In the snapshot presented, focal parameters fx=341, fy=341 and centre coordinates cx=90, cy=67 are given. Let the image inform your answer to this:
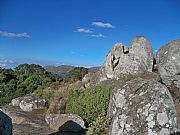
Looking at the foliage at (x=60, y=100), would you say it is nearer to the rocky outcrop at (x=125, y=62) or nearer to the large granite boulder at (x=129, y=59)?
the rocky outcrop at (x=125, y=62)

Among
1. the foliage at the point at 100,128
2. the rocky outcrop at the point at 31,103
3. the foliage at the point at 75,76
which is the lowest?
the foliage at the point at 100,128

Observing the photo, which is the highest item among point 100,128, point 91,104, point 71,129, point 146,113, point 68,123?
point 146,113

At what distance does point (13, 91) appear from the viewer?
81.4ft

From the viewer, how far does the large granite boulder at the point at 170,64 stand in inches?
610

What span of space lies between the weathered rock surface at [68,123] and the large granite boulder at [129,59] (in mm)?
6336

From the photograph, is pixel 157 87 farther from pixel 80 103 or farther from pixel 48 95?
pixel 48 95

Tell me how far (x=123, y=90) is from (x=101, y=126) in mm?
2003

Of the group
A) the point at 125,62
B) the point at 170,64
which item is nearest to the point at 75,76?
the point at 125,62

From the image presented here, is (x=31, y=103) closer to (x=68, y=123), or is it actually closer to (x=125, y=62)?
(x=68, y=123)

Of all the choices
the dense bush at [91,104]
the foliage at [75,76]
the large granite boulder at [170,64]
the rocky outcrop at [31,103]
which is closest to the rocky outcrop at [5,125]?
the dense bush at [91,104]

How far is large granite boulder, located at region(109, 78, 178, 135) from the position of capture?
678cm

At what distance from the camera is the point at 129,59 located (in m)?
19.2

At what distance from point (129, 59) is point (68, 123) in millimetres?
7853

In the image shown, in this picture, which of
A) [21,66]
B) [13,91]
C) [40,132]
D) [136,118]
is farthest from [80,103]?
[21,66]
